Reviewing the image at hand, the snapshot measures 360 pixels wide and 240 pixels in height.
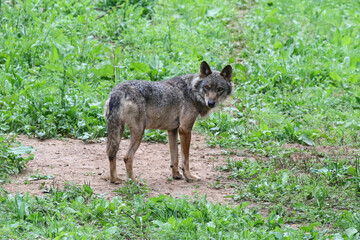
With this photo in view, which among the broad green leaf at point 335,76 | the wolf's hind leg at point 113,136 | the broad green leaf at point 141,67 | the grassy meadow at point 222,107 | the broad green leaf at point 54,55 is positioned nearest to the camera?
the grassy meadow at point 222,107

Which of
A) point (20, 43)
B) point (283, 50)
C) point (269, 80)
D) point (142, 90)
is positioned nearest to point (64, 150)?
point (142, 90)

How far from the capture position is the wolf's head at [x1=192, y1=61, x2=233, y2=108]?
8.19 metres

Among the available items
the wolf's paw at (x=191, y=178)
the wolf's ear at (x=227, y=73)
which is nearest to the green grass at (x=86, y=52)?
the wolf's paw at (x=191, y=178)

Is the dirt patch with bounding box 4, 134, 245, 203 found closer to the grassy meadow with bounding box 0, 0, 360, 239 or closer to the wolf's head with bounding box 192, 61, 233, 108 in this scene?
the grassy meadow with bounding box 0, 0, 360, 239

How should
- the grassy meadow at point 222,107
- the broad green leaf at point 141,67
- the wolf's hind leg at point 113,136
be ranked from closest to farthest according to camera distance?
the grassy meadow at point 222,107
the wolf's hind leg at point 113,136
the broad green leaf at point 141,67

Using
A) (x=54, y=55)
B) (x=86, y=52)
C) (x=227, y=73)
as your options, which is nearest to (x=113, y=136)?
(x=227, y=73)

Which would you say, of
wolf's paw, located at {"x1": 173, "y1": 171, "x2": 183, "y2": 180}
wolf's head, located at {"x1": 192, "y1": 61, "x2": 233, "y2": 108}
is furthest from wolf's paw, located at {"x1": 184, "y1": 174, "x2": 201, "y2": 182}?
wolf's head, located at {"x1": 192, "y1": 61, "x2": 233, "y2": 108}

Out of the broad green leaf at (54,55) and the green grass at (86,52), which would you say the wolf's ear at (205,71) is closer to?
the green grass at (86,52)

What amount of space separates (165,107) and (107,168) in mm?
1343

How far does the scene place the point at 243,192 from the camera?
7.50 m

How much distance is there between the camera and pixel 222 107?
11125mm

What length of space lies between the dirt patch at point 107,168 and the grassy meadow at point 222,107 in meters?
0.22

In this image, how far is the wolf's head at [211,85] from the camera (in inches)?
322

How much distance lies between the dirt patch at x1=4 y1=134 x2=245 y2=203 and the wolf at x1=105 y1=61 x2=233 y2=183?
31 cm
